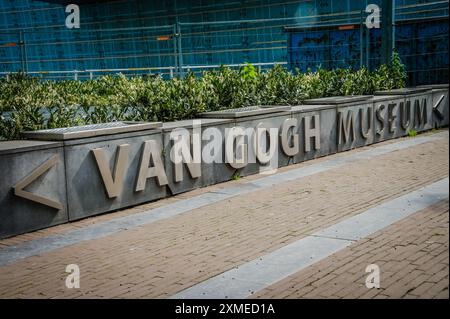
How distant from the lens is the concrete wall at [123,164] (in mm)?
6875

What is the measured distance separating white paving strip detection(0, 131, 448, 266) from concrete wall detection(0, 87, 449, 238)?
0.35 m

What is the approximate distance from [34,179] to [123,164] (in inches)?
50.1

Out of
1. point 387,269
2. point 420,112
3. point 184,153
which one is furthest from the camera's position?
point 420,112

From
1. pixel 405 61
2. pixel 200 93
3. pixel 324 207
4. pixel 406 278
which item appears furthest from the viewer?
pixel 405 61

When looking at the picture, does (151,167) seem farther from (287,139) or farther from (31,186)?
(287,139)

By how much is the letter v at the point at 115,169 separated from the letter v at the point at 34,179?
0.57 metres

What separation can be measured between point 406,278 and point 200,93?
5.95m

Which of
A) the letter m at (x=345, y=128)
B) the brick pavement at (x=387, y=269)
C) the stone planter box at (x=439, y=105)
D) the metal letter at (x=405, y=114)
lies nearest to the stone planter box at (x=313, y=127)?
the letter m at (x=345, y=128)

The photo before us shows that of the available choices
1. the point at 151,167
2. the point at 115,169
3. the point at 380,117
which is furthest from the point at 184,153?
the point at 380,117

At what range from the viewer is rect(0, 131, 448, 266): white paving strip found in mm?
6363

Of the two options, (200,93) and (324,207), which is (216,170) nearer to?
(200,93)

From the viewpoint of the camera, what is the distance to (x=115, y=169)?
7.81 metres
